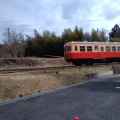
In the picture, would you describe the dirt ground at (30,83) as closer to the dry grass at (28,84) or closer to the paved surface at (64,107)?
the dry grass at (28,84)

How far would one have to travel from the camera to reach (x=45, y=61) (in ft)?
104

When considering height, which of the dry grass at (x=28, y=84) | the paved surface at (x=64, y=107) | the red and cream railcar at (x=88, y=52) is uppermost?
the red and cream railcar at (x=88, y=52)

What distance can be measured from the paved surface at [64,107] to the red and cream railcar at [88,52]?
15.2m

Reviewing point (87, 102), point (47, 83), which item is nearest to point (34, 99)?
point (87, 102)

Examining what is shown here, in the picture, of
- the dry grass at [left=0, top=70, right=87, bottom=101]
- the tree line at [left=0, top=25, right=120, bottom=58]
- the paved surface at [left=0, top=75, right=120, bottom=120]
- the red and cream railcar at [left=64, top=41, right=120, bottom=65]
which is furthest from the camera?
the tree line at [left=0, top=25, right=120, bottom=58]

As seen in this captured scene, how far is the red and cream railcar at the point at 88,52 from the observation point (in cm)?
2452

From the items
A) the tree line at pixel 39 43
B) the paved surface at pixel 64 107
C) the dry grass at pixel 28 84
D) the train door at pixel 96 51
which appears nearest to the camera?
the paved surface at pixel 64 107

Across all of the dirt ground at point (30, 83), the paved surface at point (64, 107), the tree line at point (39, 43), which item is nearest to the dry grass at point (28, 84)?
the dirt ground at point (30, 83)

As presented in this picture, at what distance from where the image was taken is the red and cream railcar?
80.4 feet

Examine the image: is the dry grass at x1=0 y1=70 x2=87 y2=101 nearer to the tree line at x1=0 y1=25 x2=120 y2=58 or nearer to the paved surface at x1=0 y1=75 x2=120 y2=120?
the paved surface at x1=0 y1=75 x2=120 y2=120

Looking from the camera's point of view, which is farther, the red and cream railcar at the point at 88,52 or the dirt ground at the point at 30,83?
the red and cream railcar at the point at 88,52

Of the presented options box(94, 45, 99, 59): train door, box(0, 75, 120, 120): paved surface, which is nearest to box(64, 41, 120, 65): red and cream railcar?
box(94, 45, 99, 59): train door

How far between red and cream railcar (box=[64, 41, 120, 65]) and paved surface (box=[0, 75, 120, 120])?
1517 centimetres

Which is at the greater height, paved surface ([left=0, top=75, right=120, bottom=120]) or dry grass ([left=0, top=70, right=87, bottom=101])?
dry grass ([left=0, top=70, right=87, bottom=101])
